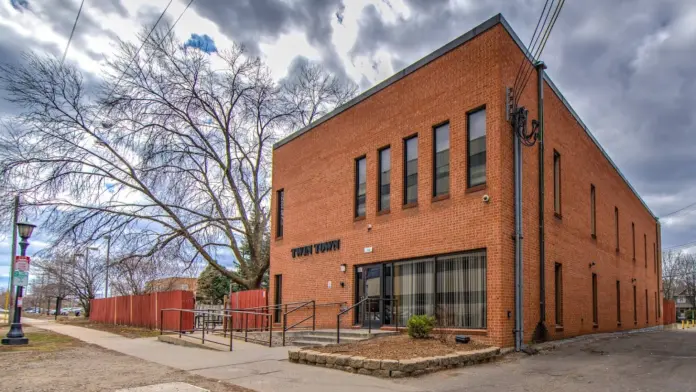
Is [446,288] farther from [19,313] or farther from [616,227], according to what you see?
[616,227]

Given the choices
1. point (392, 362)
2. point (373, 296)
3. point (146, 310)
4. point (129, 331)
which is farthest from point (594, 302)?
point (146, 310)

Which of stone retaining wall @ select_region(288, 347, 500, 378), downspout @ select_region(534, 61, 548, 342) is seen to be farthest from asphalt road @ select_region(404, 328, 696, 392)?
downspout @ select_region(534, 61, 548, 342)

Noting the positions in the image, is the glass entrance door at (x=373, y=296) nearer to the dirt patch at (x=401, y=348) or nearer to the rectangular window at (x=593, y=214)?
the dirt patch at (x=401, y=348)

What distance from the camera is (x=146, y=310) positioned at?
85.8ft

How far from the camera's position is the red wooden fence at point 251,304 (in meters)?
22.3

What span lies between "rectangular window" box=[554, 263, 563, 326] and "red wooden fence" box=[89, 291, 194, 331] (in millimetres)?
12713

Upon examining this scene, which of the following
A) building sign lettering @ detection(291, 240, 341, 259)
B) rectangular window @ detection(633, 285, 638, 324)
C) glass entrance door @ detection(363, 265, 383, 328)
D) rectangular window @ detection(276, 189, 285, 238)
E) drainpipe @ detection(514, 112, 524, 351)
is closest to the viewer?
drainpipe @ detection(514, 112, 524, 351)

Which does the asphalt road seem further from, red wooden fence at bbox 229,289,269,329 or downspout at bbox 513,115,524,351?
red wooden fence at bbox 229,289,269,329

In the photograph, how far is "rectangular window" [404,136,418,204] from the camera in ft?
50.6

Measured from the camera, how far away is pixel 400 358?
998 centimetres

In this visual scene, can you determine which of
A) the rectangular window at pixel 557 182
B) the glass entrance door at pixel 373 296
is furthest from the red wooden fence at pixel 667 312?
the glass entrance door at pixel 373 296

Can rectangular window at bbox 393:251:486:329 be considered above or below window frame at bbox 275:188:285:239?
below

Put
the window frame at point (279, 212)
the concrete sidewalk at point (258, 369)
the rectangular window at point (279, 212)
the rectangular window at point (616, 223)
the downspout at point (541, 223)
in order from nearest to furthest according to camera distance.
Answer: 1. the concrete sidewalk at point (258, 369)
2. the downspout at point (541, 223)
3. the window frame at point (279, 212)
4. the rectangular window at point (279, 212)
5. the rectangular window at point (616, 223)

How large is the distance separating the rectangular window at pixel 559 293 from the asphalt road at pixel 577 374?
2.95 metres
